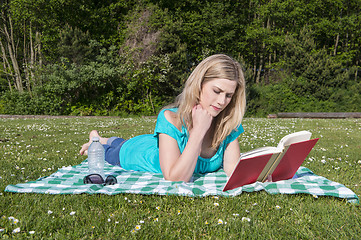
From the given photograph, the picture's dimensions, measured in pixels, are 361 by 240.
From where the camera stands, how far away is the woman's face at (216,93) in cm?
324

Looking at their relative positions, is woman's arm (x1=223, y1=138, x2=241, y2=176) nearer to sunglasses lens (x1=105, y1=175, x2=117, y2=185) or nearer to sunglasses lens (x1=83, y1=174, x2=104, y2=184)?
sunglasses lens (x1=105, y1=175, x2=117, y2=185)

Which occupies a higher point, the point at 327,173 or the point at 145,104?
the point at 327,173

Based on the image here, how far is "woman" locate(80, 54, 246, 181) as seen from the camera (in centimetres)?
325

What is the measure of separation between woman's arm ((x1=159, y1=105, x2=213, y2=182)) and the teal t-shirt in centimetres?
12

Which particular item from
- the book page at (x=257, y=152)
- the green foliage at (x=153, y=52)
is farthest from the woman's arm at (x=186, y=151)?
the green foliage at (x=153, y=52)

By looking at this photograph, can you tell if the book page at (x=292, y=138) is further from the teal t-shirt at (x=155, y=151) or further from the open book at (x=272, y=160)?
the teal t-shirt at (x=155, y=151)

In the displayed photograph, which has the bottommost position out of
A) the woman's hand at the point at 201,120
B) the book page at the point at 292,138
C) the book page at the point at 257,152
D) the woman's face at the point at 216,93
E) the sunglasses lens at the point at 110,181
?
the sunglasses lens at the point at 110,181

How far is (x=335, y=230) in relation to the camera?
7.63ft

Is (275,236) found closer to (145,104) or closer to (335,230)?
(335,230)

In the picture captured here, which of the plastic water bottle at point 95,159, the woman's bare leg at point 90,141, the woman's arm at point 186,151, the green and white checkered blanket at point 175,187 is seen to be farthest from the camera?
the woman's bare leg at point 90,141

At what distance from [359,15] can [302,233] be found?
27.2 metres

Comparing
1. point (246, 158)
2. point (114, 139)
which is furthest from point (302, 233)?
point (114, 139)

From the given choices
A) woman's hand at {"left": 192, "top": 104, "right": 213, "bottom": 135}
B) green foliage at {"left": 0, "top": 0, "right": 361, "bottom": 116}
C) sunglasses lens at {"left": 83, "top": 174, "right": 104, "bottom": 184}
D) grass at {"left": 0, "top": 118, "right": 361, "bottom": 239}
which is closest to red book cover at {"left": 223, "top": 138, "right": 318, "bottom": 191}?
grass at {"left": 0, "top": 118, "right": 361, "bottom": 239}

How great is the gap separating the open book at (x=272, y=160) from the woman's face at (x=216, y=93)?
621 mm
